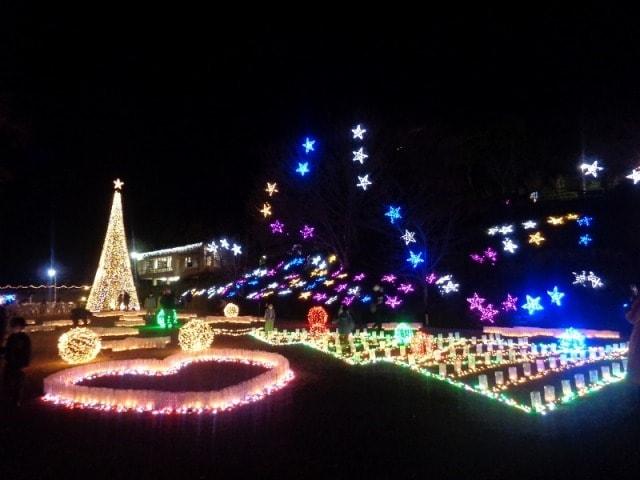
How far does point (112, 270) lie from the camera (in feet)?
106

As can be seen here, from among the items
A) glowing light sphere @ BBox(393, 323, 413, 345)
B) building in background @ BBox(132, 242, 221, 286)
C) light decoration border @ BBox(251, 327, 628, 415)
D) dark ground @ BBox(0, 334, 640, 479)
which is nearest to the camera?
dark ground @ BBox(0, 334, 640, 479)

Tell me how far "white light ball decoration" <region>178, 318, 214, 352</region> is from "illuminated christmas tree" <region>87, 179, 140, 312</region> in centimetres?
1940

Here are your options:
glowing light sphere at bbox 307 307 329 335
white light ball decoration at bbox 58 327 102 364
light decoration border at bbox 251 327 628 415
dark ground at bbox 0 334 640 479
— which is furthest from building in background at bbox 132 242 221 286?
dark ground at bbox 0 334 640 479

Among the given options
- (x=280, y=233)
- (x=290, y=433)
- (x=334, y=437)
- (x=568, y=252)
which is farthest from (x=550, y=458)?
(x=280, y=233)

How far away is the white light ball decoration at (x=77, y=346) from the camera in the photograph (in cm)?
1266

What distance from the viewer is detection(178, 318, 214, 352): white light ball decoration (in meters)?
14.4

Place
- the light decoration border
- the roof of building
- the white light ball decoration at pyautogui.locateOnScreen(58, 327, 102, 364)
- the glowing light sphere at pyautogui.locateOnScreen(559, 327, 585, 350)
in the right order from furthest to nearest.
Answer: the roof of building
the glowing light sphere at pyautogui.locateOnScreen(559, 327, 585, 350)
the white light ball decoration at pyautogui.locateOnScreen(58, 327, 102, 364)
the light decoration border

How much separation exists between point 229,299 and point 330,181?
10008 millimetres

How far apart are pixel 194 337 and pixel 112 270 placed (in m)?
20.0

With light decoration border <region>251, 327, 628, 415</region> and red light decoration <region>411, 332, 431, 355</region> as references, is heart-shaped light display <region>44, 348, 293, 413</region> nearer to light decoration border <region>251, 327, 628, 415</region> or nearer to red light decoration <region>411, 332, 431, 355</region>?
light decoration border <region>251, 327, 628, 415</region>

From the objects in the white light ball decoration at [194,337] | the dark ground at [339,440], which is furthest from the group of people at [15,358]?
the white light ball decoration at [194,337]

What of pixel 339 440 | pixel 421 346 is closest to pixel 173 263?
pixel 421 346

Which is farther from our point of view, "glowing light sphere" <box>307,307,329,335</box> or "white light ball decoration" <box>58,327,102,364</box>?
"glowing light sphere" <box>307,307,329,335</box>

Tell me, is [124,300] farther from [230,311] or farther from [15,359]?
[15,359]
